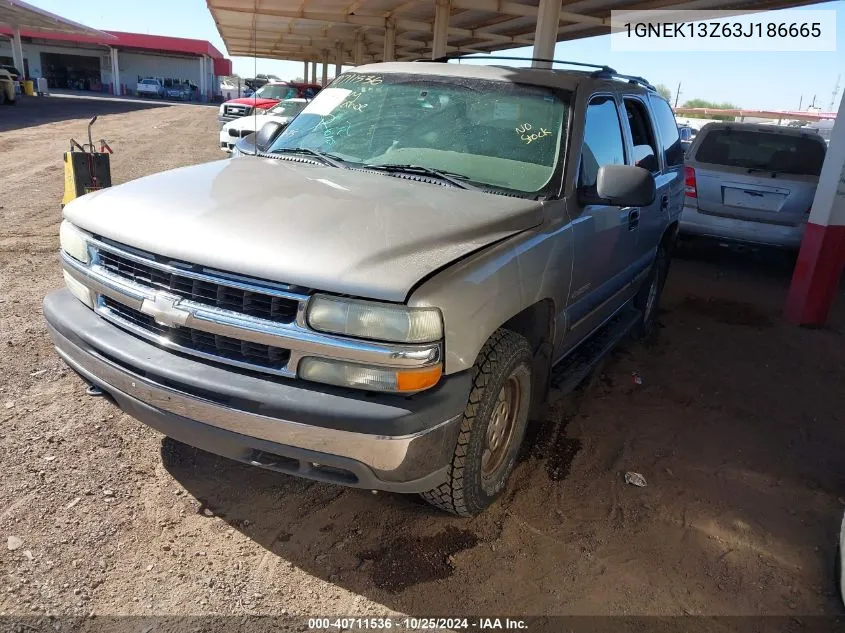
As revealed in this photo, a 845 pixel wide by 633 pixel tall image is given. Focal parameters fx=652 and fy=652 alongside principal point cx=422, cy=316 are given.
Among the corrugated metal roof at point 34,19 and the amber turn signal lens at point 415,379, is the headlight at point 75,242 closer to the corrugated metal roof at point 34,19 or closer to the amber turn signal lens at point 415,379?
the amber turn signal lens at point 415,379

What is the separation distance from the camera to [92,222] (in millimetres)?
2777

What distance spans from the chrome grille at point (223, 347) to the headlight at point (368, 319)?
0.68 ft

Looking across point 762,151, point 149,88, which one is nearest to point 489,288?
point 762,151

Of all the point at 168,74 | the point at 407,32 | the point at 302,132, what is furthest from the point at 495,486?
the point at 168,74

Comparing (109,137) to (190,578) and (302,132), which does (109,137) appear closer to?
(302,132)

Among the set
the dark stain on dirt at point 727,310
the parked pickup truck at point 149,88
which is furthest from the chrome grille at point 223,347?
the parked pickup truck at point 149,88

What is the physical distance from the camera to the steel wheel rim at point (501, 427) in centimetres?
292

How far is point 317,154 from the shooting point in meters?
3.62

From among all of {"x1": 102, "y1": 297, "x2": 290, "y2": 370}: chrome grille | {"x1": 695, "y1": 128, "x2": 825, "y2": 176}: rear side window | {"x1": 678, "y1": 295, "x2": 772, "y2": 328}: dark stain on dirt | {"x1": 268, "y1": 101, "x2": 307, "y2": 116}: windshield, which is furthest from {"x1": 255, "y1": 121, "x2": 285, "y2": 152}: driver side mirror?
{"x1": 268, "y1": 101, "x2": 307, "y2": 116}: windshield

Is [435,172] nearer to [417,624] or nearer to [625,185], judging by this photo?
[625,185]

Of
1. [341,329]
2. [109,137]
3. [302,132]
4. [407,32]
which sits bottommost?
[109,137]

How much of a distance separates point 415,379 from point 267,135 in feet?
8.43

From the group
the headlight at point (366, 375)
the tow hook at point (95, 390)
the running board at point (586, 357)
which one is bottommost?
the running board at point (586, 357)

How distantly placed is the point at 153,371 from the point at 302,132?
1994 mm
